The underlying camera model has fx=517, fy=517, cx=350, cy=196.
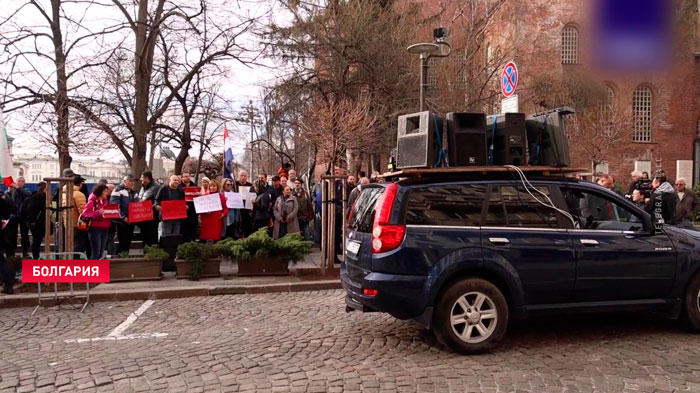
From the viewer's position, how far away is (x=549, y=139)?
5840mm

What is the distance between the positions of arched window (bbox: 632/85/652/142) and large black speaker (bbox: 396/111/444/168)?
3014 centimetres

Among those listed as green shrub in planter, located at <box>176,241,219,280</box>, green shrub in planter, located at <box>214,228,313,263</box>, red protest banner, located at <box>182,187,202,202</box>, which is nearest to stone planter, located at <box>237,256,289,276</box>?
green shrub in planter, located at <box>214,228,313,263</box>

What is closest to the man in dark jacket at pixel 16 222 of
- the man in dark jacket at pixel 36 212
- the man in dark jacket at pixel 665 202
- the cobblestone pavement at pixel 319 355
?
the man in dark jacket at pixel 36 212

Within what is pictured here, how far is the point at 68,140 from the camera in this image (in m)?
14.3

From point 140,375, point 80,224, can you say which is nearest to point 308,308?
point 140,375

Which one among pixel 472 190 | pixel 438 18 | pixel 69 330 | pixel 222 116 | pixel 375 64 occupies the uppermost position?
pixel 438 18

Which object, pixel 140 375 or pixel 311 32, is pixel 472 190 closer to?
pixel 140 375

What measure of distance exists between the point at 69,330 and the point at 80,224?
10.4 ft

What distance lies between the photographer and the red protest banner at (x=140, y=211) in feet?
31.9

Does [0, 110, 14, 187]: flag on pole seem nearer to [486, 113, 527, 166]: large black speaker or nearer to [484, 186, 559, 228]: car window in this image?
[486, 113, 527, 166]: large black speaker

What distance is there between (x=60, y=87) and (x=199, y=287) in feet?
30.0

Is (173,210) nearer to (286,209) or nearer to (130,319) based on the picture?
(286,209)

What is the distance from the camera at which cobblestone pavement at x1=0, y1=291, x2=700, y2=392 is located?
4336 millimetres

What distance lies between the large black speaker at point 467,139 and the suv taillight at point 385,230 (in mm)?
924
